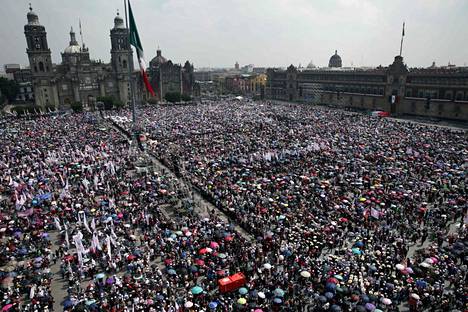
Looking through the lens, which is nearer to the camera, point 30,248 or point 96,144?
point 30,248

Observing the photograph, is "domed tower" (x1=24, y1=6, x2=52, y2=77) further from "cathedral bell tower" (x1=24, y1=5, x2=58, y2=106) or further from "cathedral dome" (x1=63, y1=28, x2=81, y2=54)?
"cathedral dome" (x1=63, y1=28, x2=81, y2=54)

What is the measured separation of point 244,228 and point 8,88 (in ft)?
356

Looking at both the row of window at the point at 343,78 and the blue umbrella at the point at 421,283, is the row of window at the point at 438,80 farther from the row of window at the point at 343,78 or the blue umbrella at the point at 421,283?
the blue umbrella at the point at 421,283

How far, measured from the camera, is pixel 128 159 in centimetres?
3775

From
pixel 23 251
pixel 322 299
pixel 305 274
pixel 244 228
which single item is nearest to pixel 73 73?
pixel 23 251

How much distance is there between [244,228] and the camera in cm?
2353

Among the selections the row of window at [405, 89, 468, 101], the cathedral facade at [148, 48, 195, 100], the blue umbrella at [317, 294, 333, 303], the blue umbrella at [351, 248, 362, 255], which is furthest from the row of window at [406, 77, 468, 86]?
the cathedral facade at [148, 48, 195, 100]

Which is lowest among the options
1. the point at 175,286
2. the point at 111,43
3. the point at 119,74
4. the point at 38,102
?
the point at 175,286

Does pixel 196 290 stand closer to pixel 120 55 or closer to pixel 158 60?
pixel 120 55

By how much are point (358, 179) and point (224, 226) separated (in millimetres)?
14225

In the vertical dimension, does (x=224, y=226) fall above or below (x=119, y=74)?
below

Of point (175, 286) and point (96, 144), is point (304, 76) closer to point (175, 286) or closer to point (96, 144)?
point (96, 144)

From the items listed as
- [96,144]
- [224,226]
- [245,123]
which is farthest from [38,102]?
[224,226]

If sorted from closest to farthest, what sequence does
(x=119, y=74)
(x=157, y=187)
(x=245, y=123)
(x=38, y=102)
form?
(x=157, y=187)
(x=245, y=123)
(x=38, y=102)
(x=119, y=74)
